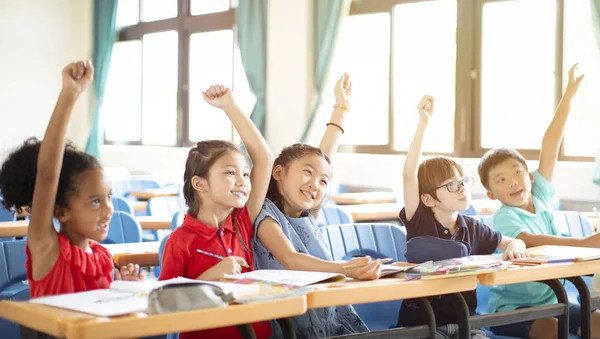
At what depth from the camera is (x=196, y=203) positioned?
2.28 m

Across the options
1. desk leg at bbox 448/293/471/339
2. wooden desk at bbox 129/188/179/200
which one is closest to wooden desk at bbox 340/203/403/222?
wooden desk at bbox 129/188/179/200

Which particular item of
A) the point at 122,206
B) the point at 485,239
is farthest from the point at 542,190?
the point at 122,206

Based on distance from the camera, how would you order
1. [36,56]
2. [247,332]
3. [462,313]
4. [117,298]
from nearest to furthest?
[117,298]
[247,332]
[462,313]
[36,56]

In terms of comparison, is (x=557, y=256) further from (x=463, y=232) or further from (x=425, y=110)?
(x=425, y=110)

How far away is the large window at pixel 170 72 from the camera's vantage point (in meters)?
8.93

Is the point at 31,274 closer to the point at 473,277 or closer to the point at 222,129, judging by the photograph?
the point at 473,277

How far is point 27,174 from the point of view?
6.47 feet

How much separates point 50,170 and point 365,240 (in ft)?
4.15

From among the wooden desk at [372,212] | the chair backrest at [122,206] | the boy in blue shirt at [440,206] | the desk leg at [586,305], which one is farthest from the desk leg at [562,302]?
the chair backrest at [122,206]

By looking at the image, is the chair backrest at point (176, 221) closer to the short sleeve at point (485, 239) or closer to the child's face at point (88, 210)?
the short sleeve at point (485, 239)

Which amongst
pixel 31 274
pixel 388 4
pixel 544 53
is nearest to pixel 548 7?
pixel 544 53

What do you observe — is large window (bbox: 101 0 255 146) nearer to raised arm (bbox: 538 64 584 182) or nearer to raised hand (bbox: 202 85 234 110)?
raised arm (bbox: 538 64 584 182)

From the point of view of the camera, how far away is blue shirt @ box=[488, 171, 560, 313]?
278cm

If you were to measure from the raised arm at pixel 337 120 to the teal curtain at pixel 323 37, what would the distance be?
178 inches
